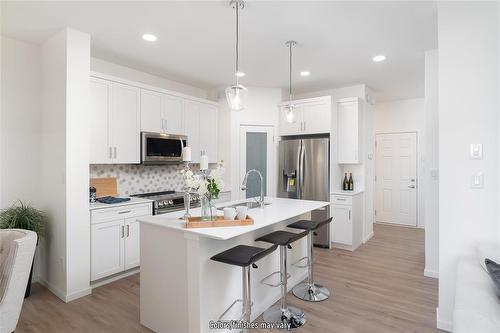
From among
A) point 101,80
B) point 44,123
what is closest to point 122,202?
point 44,123

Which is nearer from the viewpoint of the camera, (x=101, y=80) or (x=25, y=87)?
(x=25, y=87)

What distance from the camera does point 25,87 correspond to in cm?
329

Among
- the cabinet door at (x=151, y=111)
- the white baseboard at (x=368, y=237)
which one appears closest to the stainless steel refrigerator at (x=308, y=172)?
the white baseboard at (x=368, y=237)

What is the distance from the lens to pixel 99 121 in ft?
11.6

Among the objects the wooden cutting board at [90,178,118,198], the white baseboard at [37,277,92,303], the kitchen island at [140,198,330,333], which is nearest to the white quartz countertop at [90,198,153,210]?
the wooden cutting board at [90,178,118,198]

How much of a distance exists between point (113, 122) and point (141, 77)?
105 cm

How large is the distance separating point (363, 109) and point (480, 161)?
3.08 metres

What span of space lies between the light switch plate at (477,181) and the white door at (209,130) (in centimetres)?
370

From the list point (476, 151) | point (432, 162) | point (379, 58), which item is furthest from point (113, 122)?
point (432, 162)

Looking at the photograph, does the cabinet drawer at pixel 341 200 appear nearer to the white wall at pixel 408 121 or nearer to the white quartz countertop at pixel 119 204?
the white wall at pixel 408 121

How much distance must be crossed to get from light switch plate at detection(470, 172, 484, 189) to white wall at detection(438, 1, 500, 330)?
22mm

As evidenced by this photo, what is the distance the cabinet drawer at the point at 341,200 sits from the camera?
4.66 m

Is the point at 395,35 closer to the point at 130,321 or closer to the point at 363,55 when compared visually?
the point at 363,55

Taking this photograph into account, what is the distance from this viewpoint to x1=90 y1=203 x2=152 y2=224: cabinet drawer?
3.21 meters
